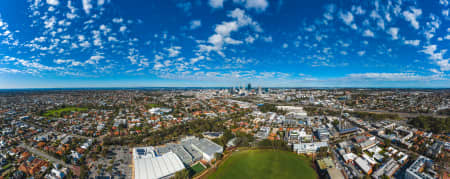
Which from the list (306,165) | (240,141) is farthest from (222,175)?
(306,165)

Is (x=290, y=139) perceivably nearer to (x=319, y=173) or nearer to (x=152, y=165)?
(x=319, y=173)

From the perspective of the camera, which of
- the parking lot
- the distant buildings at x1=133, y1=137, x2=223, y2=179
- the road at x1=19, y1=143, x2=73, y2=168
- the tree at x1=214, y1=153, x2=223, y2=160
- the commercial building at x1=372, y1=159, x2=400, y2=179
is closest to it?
the distant buildings at x1=133, y1=137, x2=223, y2=179

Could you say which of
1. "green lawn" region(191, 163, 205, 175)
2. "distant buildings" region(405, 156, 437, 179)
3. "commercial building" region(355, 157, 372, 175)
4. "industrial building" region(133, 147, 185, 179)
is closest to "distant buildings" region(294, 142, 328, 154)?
"commercial building" region(355, 157, 372, 175)

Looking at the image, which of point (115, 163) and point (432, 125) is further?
point (432, 125)

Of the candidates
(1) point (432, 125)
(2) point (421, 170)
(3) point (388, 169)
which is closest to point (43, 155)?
(3) point (388, 169)

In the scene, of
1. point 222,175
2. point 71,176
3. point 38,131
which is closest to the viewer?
point 71,176

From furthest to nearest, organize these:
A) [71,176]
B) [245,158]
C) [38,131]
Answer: [38,131]
[245,158]
[71,176]

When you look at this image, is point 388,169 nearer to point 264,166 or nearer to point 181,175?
point 264,166

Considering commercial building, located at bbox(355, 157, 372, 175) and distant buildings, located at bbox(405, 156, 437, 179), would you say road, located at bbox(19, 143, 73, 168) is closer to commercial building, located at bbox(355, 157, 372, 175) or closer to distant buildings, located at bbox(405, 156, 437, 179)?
commercial building, located at bbox(355, 157, 372, 175)

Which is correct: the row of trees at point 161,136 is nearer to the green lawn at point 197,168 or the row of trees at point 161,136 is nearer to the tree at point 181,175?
the green lawn at point 197,168
